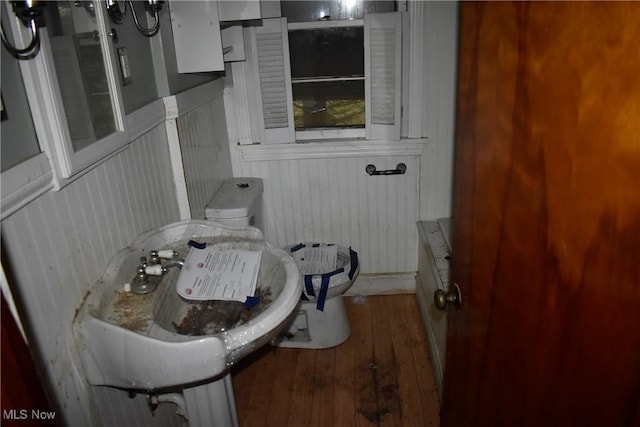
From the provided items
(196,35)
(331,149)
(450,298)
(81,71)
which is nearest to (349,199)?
(331,149)

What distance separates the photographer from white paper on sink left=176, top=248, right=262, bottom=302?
1.13 metres

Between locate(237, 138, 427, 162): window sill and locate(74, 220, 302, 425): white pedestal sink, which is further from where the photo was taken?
locate(237, 138, 427, 162): window sill

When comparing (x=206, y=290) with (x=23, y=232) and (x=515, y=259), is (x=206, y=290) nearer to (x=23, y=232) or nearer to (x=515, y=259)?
(x=23, y=232)

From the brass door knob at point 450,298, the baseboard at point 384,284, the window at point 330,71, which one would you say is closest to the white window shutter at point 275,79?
the window at point 330,71

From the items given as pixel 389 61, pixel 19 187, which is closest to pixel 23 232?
pixel 19 187

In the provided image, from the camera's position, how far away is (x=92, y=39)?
114 centimetres

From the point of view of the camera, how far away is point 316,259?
2248 millimetres

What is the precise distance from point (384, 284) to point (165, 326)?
5.38 feet

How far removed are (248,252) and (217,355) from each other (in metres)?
0.36

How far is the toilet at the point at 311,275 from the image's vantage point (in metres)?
2.04

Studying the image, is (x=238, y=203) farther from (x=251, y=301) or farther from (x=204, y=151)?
(x=251, y=301)

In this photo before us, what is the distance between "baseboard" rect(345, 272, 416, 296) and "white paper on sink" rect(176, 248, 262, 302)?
1.43 m

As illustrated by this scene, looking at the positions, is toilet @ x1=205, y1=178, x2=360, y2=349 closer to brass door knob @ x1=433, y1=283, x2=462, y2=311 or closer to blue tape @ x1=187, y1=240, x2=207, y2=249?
blue tape @ x1=187, y1=240, x2=207, y2=249

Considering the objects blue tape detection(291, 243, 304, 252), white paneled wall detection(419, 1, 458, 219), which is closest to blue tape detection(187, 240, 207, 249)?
blue tape detection(291, 243, 304, 252)
